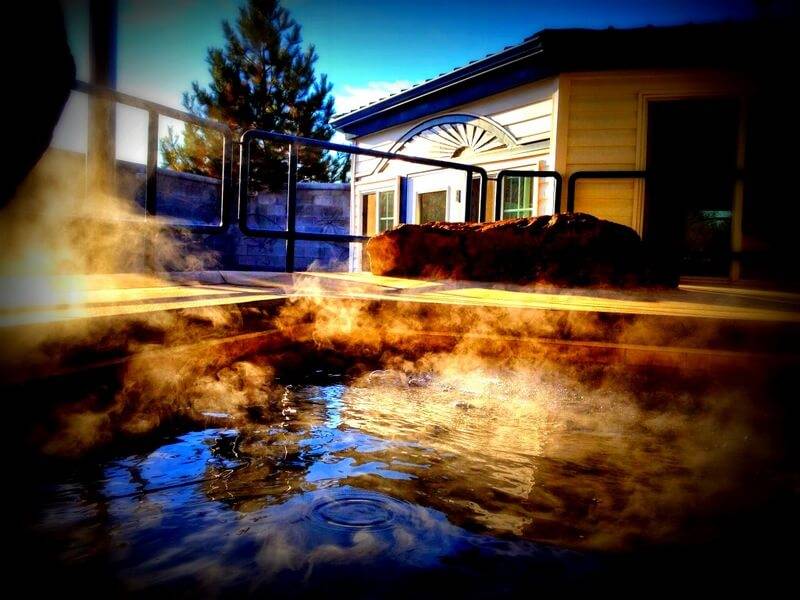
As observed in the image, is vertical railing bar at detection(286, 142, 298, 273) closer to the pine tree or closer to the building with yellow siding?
the building with yellow siding

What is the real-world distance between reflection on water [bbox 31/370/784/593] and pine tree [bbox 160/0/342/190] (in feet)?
58.3

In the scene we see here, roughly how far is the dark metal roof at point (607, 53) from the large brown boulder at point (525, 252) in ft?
10.8

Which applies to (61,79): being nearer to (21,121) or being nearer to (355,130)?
(21,121)

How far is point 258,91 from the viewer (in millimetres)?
18109

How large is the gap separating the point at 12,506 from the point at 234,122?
19.2m

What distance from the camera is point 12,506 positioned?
0.90 m

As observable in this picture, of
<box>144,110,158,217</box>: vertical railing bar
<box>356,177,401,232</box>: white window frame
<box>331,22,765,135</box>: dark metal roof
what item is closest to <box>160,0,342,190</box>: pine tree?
<box>356,177,401,232</box>: white window frame

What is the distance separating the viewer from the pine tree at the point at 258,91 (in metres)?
17.7

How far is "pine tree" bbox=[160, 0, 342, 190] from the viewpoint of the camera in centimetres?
1772

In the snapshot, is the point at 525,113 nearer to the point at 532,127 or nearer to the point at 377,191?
the point at 532,127

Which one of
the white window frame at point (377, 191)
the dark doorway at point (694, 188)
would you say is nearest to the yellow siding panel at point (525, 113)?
the dark doorway at point (694, 188)

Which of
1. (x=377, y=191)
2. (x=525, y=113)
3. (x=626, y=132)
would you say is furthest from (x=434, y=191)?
(x=626, y=132)

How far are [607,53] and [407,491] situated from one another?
620 centimetres

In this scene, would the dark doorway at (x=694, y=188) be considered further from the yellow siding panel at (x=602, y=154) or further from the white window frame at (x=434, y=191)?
the white window frame at (x=434, y=191)
